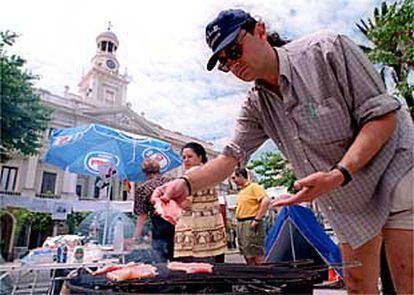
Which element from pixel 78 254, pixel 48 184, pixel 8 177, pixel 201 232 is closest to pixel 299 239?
pixel 201 232

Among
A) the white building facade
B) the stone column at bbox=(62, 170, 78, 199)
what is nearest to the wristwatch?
the white building facade

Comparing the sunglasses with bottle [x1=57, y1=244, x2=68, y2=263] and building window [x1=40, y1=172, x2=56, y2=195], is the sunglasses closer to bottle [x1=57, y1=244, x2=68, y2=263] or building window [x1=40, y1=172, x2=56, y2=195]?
bottle [x1=57, y1=244, x2=68, y2=263]

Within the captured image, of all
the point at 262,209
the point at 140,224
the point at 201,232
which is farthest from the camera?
the point at 262,209

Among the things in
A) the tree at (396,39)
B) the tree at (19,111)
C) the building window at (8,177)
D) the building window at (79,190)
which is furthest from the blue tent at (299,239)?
the building window at (79,190)

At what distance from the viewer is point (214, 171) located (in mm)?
851

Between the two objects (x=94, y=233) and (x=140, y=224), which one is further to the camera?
(x=94, y=233)

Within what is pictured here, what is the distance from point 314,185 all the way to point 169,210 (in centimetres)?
32

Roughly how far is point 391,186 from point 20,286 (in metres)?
2.23

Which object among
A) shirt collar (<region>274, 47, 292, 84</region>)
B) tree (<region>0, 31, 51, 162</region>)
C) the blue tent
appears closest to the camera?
shirt collar (<region>274, 47, 292, 84</region>)

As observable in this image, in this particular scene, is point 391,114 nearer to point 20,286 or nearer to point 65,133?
point 20,286

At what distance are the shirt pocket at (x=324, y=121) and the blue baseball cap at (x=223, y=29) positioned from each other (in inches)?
7.5

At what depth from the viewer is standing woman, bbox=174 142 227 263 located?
1.63m

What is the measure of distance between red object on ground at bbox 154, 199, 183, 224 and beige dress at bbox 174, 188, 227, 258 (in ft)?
2.93

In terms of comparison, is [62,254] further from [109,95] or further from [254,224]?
[109,95]
